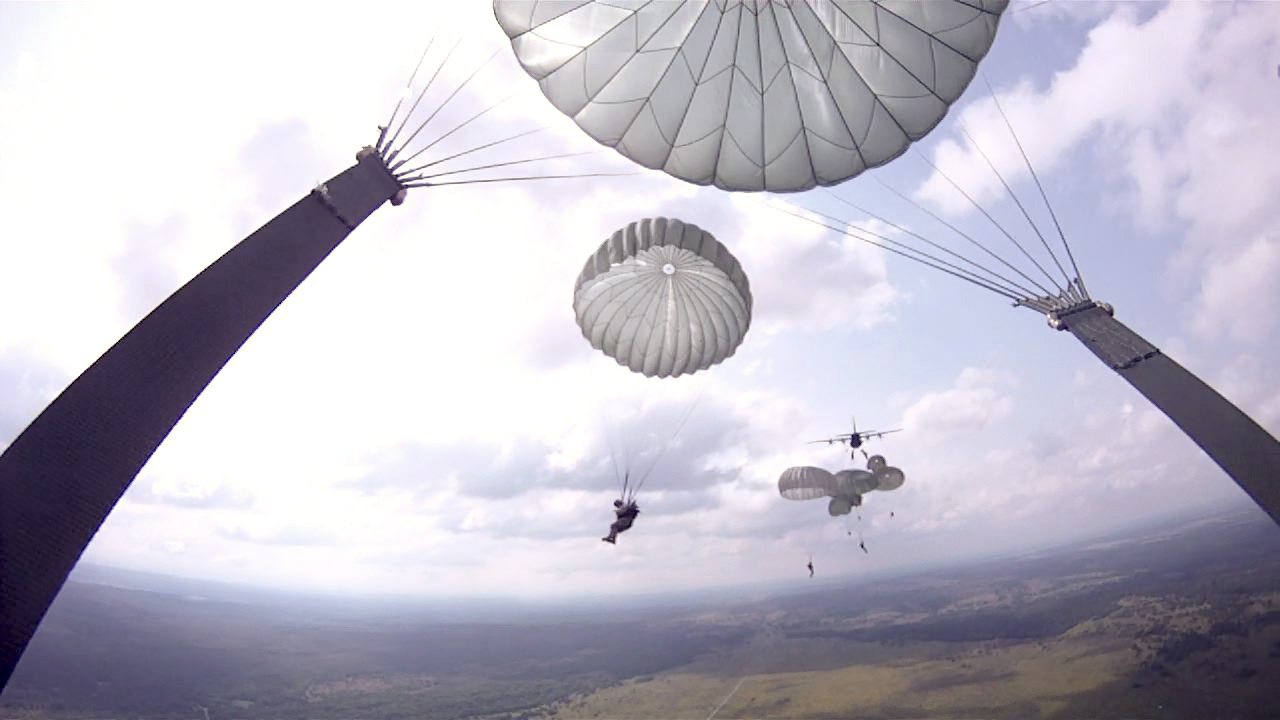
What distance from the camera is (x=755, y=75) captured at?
878cm

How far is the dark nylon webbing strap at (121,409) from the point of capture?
6234 mm

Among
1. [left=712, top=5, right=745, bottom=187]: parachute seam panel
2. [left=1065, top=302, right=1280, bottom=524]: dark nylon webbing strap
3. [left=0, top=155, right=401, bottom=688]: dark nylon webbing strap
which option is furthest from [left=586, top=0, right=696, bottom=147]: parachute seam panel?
[left=1065, top=302, right=1280, bottom=524]: dark nylon webbing strap

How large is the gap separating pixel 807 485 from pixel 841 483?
1442mm

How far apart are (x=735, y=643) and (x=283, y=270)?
10830cm

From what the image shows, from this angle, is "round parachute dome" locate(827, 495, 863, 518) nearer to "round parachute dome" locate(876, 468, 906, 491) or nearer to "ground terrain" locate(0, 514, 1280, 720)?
"round parachute dome" locate(876, 468, 906, 491)

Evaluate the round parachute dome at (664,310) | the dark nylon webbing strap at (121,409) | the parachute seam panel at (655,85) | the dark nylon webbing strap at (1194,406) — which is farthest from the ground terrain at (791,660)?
the dark nylon webbing strap at (121,409)

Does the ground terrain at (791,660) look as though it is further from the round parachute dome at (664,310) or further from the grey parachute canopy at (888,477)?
the round parachute dome at (664,310)

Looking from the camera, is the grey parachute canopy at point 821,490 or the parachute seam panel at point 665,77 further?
the grey parachute canopy at point 821,490

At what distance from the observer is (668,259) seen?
14.9 meters

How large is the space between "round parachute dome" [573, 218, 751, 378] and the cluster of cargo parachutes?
32.2ft

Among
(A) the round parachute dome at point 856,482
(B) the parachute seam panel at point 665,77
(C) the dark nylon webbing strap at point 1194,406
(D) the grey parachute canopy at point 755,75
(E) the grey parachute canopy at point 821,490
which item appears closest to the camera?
(D) the grey parachute canopy at point 755,75

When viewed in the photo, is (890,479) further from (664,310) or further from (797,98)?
(797,98)

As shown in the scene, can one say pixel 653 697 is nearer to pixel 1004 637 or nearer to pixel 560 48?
pixel 1004 637

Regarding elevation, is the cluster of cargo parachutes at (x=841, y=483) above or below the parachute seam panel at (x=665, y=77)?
below
